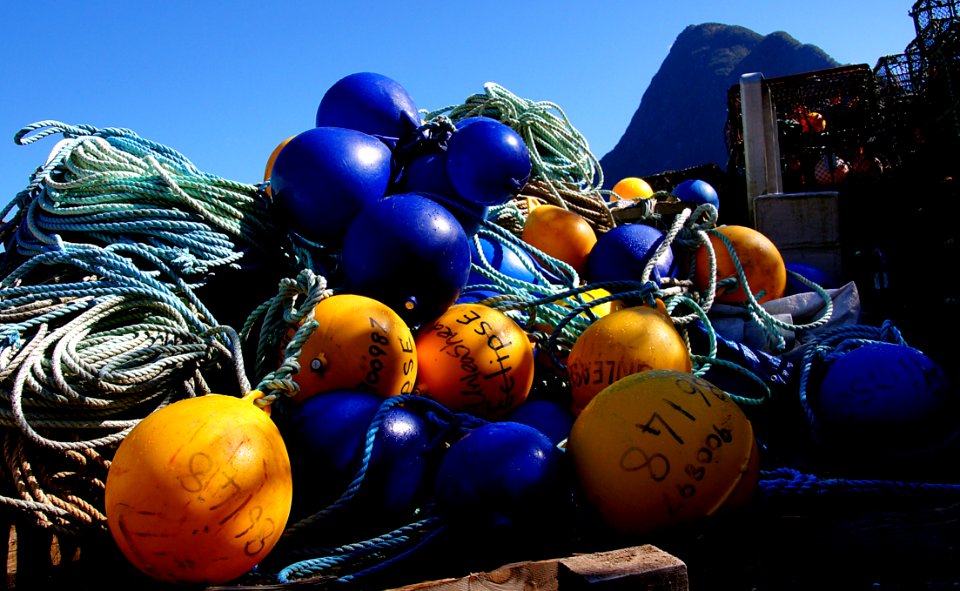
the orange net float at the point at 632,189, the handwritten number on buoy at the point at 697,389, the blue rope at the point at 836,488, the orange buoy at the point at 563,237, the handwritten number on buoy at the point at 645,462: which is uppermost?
the orange net float at the point at 632,189

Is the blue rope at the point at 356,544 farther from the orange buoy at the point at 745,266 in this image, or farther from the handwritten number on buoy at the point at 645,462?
the orange buoy at the point at 745,266

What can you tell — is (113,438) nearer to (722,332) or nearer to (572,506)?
(572,506)

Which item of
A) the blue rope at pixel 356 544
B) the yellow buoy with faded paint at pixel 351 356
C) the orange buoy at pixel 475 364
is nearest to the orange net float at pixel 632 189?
the orange buoy at pixel 475 364

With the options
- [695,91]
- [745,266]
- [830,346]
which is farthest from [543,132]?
[695,91]

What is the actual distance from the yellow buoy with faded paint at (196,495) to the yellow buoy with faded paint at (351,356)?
50cm

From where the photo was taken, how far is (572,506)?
1.92 meters

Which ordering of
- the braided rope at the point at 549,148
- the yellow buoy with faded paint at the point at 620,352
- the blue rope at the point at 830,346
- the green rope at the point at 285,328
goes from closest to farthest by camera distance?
1. the green rope at the point at 285,328
2. the yellow buoy with faded paint at the point at 620,352
3. the blue rope at the point at 830,346
4. the braided rope at the point at 549,148

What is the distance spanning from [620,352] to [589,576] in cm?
112

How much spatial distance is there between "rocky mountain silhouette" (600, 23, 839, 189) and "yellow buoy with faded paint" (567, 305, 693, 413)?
200ft

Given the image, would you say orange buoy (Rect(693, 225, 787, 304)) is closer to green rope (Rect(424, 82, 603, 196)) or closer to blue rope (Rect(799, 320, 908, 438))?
blue rope (Rect(799, 320, 908, 438))

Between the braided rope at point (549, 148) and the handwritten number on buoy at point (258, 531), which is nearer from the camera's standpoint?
the handwritten number on buoy at point (258, 531)

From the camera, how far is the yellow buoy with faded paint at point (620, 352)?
238cm

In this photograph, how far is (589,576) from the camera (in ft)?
4.39

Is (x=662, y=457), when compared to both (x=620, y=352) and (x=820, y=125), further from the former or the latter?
(x=820, y=125)
